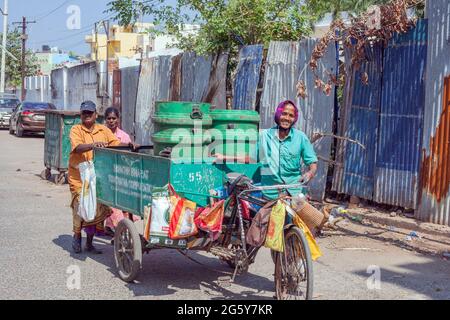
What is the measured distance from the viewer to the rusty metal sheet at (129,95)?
59.6 ft

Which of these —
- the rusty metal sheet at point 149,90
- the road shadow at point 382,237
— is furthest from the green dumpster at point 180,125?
the rusty metal sheet at point 149,90

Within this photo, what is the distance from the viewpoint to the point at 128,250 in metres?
6.24

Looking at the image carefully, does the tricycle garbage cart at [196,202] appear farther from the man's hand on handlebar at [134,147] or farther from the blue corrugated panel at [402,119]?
the blue corrugated panel at [402,119]

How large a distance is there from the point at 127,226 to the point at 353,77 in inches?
183

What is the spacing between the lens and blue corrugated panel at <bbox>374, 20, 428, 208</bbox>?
8586mm

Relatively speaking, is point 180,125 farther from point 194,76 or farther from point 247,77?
point 194,76

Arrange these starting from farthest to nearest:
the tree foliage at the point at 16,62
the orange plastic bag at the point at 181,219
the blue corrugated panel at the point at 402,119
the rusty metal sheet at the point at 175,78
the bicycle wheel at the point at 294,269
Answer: the tree foliage at the point at 16,62, the rusty metal sheet at the point at 175,78, the blue corrugated panel at the point at 402,119, the orange plastic bag at the point at 181,219, the bicycle wheel at the point at 294,269

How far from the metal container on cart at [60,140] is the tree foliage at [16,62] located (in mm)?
42005

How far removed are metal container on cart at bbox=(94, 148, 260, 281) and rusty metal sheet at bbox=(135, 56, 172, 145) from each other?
9.22m

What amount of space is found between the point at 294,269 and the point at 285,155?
39.8 inches

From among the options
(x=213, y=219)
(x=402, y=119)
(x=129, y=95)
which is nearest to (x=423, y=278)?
(x=213, y=219)

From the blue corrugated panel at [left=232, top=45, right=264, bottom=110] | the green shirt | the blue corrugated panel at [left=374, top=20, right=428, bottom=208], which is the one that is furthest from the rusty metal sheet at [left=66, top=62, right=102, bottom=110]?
the green shirt
